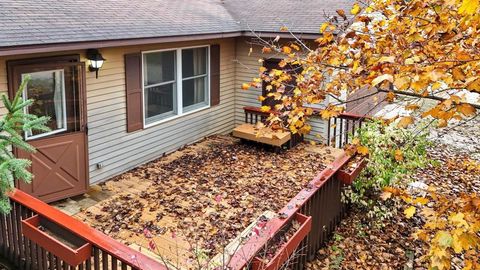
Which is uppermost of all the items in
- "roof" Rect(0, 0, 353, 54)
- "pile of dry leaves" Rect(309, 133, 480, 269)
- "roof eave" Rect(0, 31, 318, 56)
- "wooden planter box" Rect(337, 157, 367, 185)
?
"roof" Rect(0, 0, 353, 54)

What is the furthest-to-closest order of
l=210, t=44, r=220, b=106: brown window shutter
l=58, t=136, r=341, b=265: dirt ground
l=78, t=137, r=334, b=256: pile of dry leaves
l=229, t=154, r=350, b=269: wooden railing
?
l=210, t=44, r=220, b=106: brown window shutter, l=78, t=137, r=334, b=256: pile of dry leaves, l=58, t=136, r=341, b=265: dirt ground, l=229, t=154, r=350, b=269: wooden railing

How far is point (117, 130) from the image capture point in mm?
7746

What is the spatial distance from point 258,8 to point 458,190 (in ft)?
21.8

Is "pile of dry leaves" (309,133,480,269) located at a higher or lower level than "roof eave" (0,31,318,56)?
lower

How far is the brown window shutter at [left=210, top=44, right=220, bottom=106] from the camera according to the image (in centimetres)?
994

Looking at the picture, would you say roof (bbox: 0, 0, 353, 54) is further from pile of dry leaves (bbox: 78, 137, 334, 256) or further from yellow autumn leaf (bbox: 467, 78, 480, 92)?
yellow autumn leaf (bbox: 467, 78, 480, 92)

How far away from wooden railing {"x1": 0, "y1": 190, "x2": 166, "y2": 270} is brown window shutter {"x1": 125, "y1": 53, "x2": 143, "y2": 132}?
11.5 ft

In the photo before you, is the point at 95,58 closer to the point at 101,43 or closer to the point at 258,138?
the point at 101,43

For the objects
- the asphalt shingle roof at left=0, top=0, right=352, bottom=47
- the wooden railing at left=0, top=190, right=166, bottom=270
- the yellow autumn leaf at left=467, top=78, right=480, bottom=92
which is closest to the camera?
the yellow autumn leaf at left=467, top=78, right=480, bottom=92

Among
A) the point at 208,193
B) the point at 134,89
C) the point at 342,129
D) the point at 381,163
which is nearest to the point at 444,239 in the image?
the point at 381,163

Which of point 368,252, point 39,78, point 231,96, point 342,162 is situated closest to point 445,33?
point 342,162

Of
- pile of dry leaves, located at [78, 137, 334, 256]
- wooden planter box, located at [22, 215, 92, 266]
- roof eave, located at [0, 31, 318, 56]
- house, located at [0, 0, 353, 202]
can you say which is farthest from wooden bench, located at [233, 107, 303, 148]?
wooden planter box, located at [22, 215, 92, 266]

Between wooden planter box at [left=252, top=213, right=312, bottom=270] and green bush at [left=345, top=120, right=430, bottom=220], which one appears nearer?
wooden planter box at [left=252, top=213, right=312, bottom=270]

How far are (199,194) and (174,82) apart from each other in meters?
3.06
